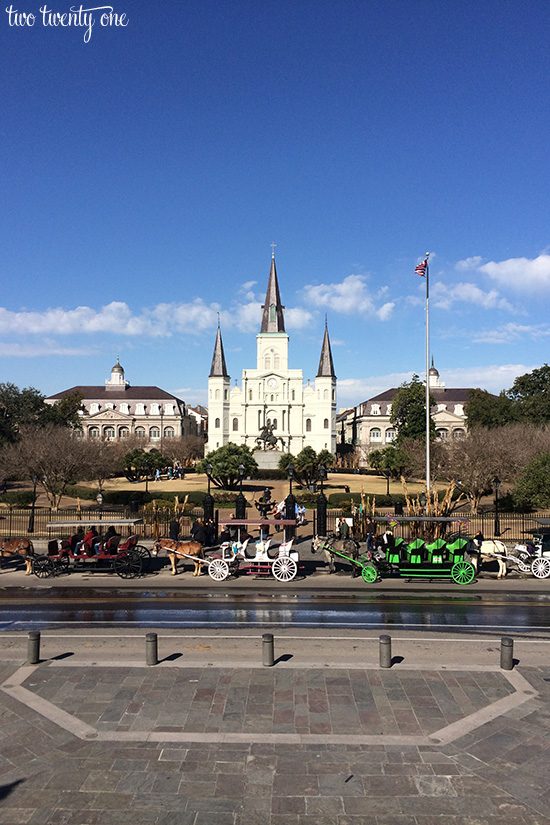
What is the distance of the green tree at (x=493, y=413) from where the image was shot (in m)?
63.2

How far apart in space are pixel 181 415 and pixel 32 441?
234ft

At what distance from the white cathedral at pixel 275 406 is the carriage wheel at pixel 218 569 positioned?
8543 cm

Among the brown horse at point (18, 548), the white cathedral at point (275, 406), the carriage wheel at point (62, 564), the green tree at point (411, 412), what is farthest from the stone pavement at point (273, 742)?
the white cathedral at point (275, 406)

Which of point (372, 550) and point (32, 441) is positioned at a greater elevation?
point (32, 441)

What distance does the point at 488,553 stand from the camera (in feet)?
66.6

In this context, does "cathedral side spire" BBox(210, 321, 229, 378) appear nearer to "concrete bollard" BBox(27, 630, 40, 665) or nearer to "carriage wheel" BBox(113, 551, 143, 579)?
"carriage wheel" BBox(113, 551, 143, 579)

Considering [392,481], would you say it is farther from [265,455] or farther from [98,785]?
[98,785]

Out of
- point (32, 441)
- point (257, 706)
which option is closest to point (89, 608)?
point (257, 706)

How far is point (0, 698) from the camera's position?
32.4ft

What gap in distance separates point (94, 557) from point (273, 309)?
3753 inches

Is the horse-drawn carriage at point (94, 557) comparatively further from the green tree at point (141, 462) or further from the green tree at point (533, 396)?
the green tree at point (533, 396)

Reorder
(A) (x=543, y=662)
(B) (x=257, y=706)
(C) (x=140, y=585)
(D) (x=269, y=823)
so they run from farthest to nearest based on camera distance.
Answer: (C) (x=140, y=585) < (A) (x=543, y=662) < (B) (x=257, y=706) < (D) (x=269, y=823)

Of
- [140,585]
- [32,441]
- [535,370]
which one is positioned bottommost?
[140,585]

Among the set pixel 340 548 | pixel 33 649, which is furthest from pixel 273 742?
pixel 340 548
